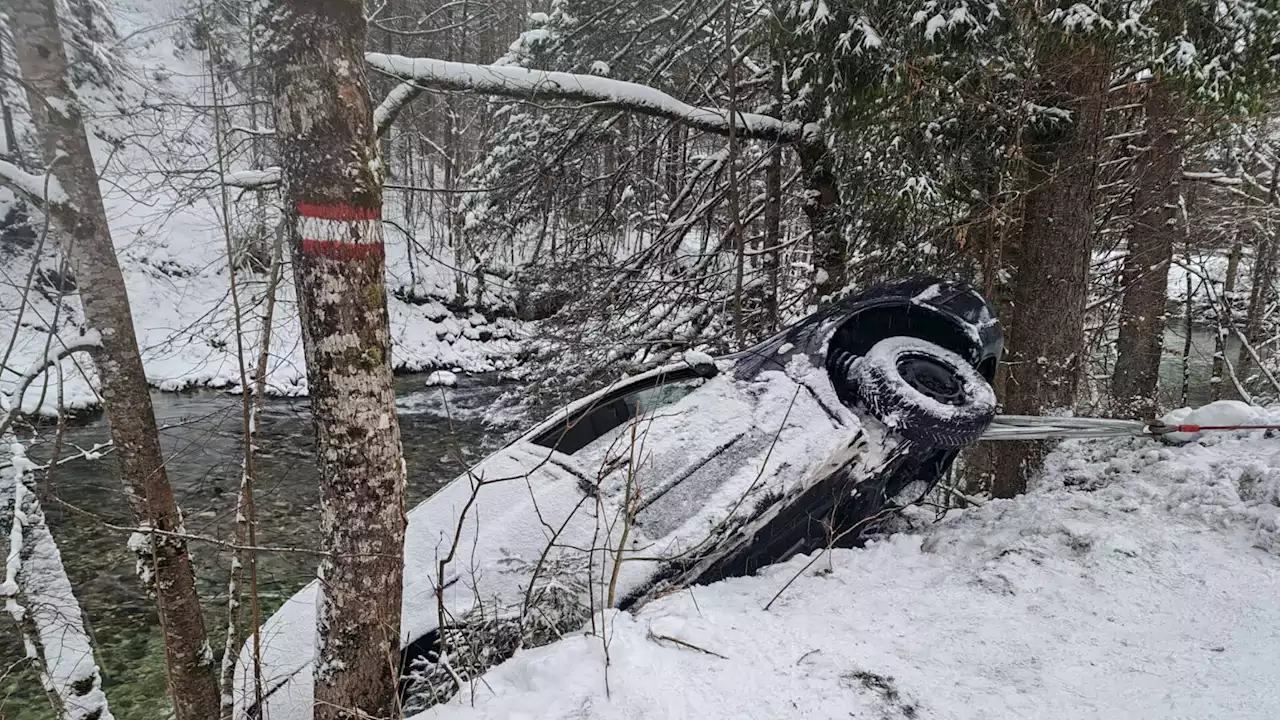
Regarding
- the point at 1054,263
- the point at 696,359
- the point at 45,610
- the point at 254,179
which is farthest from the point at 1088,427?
the point at 45,610

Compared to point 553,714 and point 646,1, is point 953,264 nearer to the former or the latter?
point 646,1

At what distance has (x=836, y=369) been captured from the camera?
371 centimetres

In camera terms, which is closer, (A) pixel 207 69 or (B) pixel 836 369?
(A) pixel 207 69

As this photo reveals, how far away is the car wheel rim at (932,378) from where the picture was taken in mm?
3443

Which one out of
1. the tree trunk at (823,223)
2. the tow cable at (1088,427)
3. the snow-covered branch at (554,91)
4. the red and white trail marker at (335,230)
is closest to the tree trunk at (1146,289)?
the tree trunk at (823,223)

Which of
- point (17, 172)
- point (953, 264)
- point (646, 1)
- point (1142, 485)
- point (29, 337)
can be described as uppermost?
point (646, 1)

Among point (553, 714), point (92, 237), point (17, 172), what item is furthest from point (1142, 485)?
point (17, 172)

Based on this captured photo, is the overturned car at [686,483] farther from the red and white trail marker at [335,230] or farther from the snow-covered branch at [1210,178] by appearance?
the snow-covered branch at [1210,178]

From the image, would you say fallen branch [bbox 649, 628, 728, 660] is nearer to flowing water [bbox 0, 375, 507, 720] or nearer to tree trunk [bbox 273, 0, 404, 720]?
tree trunk [bbox 273, 0, 404, 720]

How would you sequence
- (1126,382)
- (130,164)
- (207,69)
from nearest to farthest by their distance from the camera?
(207,69) < (130,164) < (1126,382)

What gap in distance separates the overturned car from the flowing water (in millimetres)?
762

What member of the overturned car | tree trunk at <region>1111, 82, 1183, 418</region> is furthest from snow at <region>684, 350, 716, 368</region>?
tree trunk at <region>1111, 82, 1183, 418</region>

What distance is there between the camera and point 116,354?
3.52m

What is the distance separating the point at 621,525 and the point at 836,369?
154 centimetres
